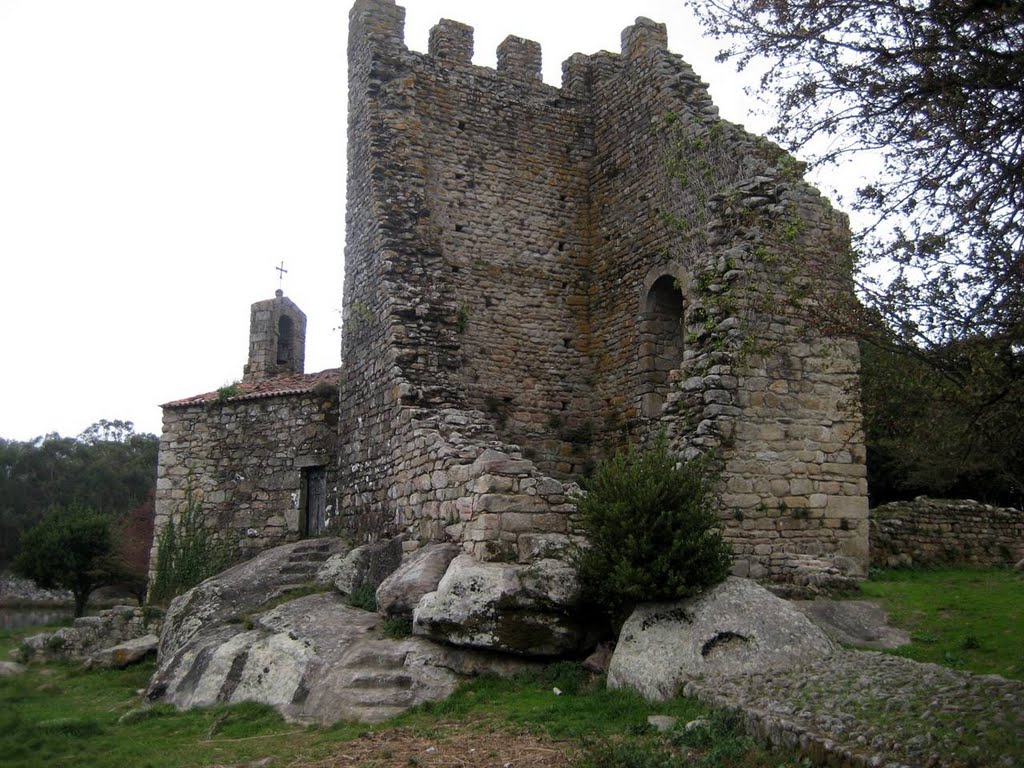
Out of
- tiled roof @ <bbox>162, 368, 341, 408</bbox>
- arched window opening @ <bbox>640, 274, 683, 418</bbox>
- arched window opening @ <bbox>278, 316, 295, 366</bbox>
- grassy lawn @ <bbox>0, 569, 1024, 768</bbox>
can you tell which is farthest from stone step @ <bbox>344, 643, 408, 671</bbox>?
arched window opening @ <bbox>278, 316, 295, 366</bbox>

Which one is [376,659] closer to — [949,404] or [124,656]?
[949,404]

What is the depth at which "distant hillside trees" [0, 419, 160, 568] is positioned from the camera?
169 feet

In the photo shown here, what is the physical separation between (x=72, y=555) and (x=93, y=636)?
13.5m

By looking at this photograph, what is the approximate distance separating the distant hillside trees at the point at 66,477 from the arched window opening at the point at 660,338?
4058cm

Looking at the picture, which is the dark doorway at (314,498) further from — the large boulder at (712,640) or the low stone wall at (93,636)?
the large boulder at (712,640)

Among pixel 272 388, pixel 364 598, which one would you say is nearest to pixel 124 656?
pixel 364 598

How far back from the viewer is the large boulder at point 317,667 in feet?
31.6

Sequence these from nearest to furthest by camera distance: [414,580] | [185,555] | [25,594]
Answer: [414,580] → [185,555] → [25,594]

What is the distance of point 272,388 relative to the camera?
18.7 meters

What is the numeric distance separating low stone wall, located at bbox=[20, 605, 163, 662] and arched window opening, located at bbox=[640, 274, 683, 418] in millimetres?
9858

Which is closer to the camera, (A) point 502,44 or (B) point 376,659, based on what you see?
(B) point 376,659

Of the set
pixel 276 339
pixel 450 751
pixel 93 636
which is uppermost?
pixel 276 339

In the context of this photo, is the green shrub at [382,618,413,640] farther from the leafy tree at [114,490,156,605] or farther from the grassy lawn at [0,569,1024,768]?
the leafy tree at [114,490,156,605]

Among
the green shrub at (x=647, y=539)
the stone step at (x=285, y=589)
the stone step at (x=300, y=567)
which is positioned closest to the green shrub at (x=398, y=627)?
the green shrub at (x=647, y=539)
